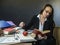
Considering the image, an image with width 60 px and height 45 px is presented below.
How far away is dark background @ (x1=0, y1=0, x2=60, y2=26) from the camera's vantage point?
2229 millimetres

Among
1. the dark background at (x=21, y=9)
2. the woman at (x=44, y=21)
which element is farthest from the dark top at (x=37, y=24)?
the dark background at (x=21, y=9)

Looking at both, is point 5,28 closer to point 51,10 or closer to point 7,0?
point 7,0

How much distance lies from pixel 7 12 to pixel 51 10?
0.61m

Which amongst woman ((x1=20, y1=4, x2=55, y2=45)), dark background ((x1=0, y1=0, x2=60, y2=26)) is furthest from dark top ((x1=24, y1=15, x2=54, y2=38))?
dark background ((x1=0, y1=0, x2=60, y2=26))

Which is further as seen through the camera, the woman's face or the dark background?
the dark background

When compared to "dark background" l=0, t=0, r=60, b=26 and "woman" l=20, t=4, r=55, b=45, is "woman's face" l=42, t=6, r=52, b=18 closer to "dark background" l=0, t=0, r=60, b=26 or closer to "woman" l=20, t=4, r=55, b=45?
"woman" l=20, t=4, r=55, b=45

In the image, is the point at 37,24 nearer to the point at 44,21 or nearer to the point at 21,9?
the point at 44,21

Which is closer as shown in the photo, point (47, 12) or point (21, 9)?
point (47, 12)

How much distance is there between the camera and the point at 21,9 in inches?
88.4

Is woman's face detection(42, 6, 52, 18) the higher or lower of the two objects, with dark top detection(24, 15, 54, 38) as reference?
higher

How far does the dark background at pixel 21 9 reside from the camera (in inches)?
87.7

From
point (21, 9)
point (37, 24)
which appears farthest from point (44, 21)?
point (21, 9)

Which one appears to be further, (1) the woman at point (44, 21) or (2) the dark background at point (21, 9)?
(2) the dark background at point (21, 9)

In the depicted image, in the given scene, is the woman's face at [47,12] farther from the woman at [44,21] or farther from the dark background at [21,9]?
the dark background at [21,9]
